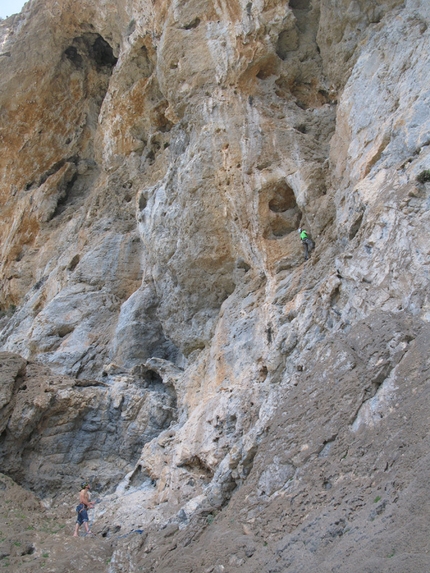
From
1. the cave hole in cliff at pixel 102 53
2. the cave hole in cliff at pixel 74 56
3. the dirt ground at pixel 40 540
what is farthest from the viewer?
the cave hole in cliff at pixel 74 56

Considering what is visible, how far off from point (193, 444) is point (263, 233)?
4988 millimetres

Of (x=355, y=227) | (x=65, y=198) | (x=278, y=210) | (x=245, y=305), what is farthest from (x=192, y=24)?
(x=65, y=198)

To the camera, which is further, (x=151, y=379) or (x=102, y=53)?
(x=102, y=53)

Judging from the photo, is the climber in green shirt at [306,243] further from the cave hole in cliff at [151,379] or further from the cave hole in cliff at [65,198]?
the cave hole in cliff at [65,198]

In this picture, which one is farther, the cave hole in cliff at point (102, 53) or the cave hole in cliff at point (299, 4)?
the cave hole in cliff at point (102, 53)

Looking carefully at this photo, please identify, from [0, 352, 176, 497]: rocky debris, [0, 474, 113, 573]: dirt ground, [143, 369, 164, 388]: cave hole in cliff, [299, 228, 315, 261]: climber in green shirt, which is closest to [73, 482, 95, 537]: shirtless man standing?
[0, 474, 113, 573]: dirt ground

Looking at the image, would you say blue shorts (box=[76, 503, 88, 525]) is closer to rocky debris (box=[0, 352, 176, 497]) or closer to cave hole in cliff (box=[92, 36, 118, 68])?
rocky debris (box=[0, 352, 176, 497])

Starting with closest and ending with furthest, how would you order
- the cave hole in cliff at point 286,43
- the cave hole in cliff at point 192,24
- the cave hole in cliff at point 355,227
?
Answer: the cave hole in cliff at point 355,227
the cave hole in cliff at point 286,43
the cave hole in cliff at point 192,24

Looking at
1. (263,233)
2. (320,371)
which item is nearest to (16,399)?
(263,233)

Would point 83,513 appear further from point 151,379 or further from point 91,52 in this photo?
point 91,52

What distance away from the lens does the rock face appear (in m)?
6.50

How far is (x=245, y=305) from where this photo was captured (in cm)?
1237

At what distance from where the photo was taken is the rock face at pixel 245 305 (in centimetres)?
650

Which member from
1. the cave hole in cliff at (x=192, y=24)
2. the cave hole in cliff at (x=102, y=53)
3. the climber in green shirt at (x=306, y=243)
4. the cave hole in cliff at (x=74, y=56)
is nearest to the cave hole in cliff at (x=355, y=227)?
the climber in green shirt at (x=306, y=243)
